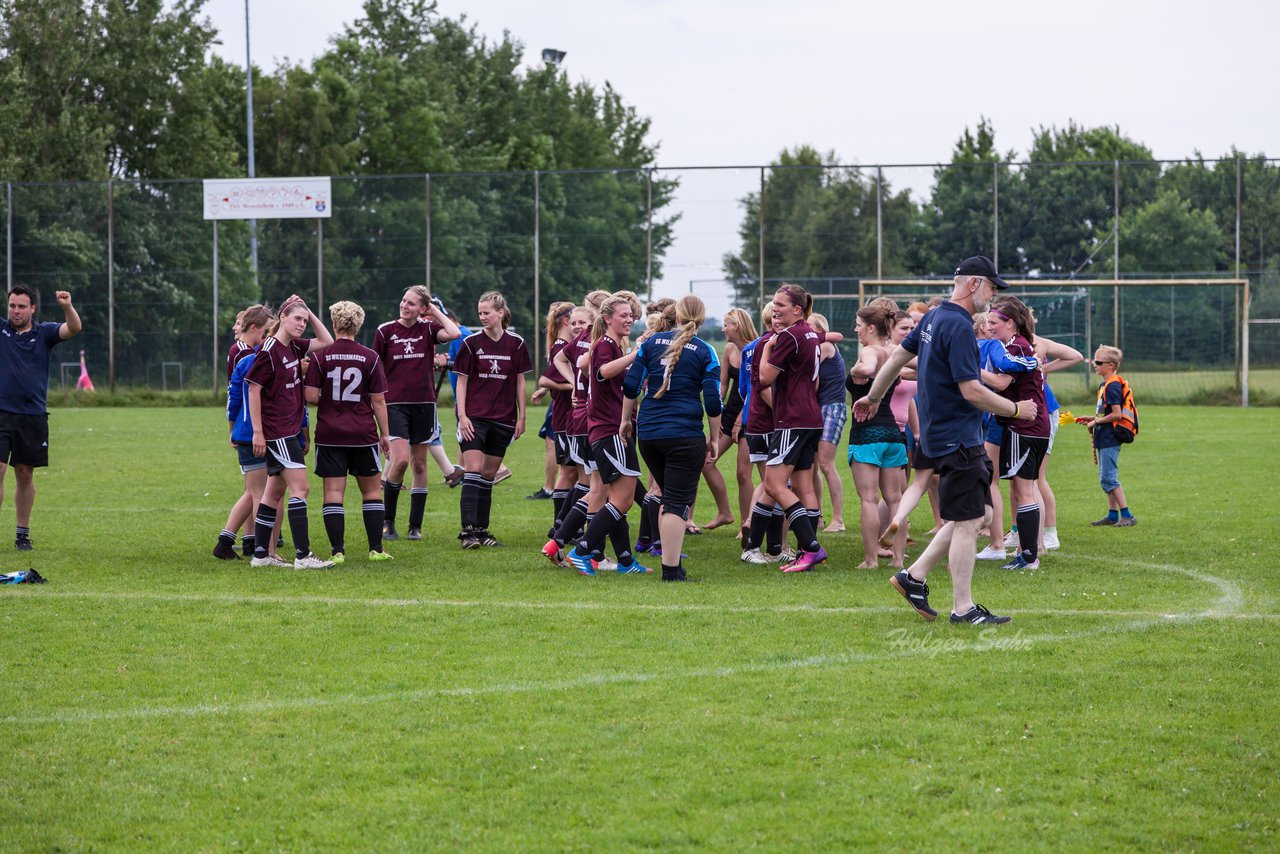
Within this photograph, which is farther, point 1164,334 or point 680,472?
point 1164,334

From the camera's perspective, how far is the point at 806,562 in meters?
9.52

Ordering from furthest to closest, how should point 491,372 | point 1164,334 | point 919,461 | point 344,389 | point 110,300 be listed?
point 110,300, point 1164,334, point 491,372, point 344,389, point 919,461

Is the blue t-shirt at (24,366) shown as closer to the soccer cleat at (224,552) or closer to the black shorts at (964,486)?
the soccer cleat at (224,552)

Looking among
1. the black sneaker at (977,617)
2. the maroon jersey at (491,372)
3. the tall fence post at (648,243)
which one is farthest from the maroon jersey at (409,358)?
the tall fence post at (648,243)

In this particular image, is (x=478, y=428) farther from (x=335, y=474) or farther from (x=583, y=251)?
(x=583, y=251)

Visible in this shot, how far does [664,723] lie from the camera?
5.61m

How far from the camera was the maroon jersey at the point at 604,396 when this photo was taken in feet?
30.9

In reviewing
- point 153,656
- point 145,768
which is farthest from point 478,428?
point 145,768

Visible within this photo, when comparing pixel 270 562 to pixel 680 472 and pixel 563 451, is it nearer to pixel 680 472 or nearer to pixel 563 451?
pixel 563 451

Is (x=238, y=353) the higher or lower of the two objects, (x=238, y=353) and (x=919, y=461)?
the higher

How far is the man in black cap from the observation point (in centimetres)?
721

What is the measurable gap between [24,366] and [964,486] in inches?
278

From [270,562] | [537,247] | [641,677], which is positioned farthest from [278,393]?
[537,247]

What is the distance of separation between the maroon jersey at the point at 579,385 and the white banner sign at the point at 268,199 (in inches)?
1044
